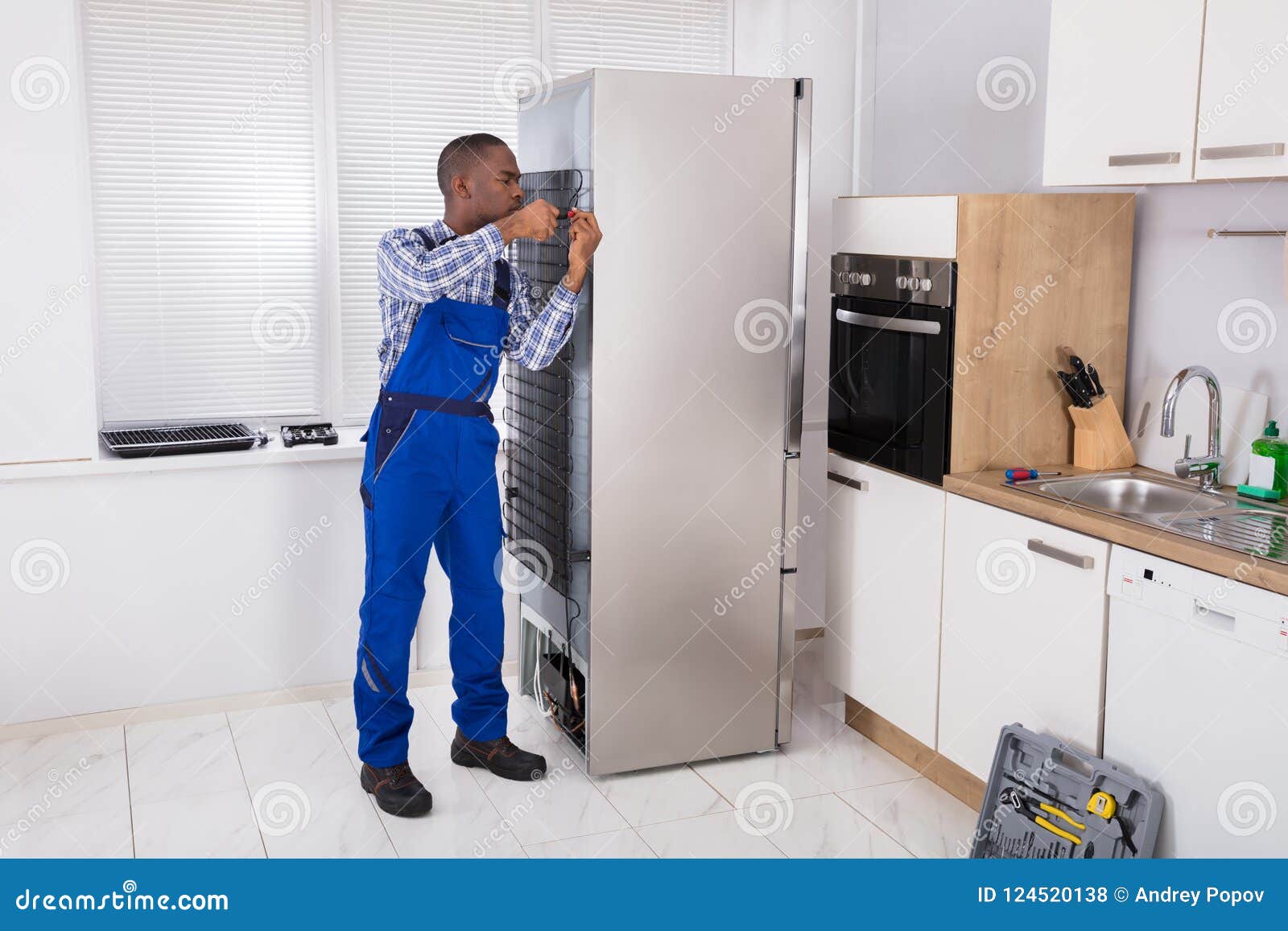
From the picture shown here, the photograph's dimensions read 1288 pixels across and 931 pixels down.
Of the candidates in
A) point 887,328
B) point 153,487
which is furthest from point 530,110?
point 153,487

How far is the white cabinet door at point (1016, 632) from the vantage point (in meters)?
2.46

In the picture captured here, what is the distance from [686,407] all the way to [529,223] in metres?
0.59

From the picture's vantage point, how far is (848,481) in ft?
10.6

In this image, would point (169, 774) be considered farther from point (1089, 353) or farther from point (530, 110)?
point (1089, 353)

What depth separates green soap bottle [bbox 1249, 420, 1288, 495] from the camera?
101 inches

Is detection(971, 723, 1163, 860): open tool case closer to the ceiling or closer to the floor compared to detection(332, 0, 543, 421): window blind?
closer to the floor

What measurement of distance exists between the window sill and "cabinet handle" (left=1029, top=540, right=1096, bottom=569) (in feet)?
6.19

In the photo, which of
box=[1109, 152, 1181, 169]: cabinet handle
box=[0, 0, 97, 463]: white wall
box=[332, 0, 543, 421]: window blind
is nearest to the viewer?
box=[1109, 152, 1181, 169]: cabinet handle

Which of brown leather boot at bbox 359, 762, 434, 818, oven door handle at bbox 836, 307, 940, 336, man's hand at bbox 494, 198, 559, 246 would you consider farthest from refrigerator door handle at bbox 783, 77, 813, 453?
brown leather boot at bbox 359, 762, 434, 818

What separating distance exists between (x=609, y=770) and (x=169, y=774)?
1.12 meters

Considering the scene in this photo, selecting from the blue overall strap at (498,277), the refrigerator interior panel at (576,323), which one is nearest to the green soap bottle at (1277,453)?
the refrigerator interior panel at (576,323)

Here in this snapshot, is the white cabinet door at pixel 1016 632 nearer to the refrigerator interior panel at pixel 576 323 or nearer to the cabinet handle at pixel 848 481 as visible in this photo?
the cabinet handle at pixel 848 481

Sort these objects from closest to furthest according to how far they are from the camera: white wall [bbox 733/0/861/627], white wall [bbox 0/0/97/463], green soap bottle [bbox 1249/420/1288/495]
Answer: green soap bottle [bbox 1249/420/1288/495]
white wall [bbox 0/0/97/463]
white wall [bbox 733/0/861/627]
